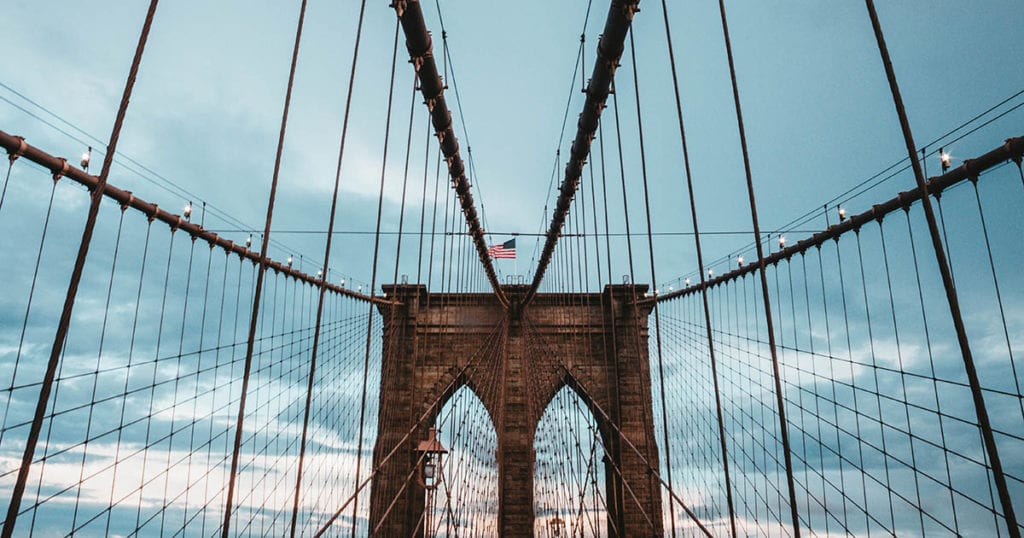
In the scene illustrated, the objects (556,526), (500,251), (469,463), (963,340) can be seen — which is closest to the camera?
(963,340)

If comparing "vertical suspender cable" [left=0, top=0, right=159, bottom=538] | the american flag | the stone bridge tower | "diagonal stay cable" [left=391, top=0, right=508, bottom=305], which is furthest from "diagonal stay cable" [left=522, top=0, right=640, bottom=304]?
the stone bridge tower

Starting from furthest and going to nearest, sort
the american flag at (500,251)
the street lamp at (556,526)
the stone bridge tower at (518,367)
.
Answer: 1. the american flag at (500,251)
2. the stone bridge tower at (518,367)
3. the street lamp at (556,526)

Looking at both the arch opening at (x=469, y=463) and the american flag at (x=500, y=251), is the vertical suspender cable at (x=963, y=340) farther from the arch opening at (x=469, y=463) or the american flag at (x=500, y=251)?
the american flag at (x=500, y=251)

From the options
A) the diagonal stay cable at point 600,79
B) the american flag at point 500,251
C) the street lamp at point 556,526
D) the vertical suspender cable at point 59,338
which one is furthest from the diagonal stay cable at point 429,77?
the street lamp at point 556,526

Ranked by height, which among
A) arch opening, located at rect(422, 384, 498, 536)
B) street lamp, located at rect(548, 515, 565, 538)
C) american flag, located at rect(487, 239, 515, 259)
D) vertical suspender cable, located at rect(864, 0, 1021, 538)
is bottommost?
street lamp, located at rect(548, 515, 565, 538)

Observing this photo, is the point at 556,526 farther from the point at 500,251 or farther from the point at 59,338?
the point at 59,338

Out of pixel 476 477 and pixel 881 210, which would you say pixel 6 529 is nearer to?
pixel 881 210

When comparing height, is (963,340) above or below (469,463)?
above

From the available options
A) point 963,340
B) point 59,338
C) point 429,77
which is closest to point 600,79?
point 429,77

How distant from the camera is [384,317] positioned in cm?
1680

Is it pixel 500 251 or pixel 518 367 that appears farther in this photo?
pixel 500 251

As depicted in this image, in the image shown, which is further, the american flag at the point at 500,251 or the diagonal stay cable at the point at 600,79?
the american flag at the point at 500,251

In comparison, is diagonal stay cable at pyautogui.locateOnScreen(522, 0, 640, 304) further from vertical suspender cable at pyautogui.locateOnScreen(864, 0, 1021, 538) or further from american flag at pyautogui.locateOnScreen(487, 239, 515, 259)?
american flag at pyautogui.locateOnScreen(487, 239, 515, 259)

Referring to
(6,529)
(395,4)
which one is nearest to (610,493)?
(395,4)
